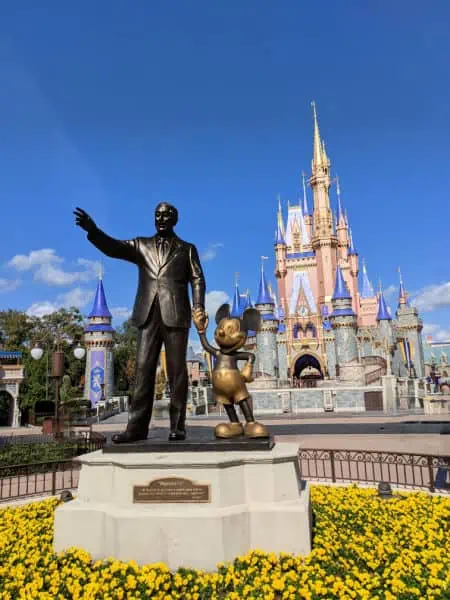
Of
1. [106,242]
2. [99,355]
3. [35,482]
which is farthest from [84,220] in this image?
[99,355]

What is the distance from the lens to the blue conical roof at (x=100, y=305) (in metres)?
37.3

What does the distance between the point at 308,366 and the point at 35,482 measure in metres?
46.2

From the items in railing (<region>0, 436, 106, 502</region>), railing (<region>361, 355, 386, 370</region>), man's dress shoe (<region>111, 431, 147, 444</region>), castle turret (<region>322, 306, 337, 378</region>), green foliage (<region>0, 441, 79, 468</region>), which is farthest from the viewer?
castle turret (<region>322, 306, 337, 378</region>)

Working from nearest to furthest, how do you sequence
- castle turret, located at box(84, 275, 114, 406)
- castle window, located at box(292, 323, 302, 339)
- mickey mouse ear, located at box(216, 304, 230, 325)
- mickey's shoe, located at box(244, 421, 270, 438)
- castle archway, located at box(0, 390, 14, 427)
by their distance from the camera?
1. mickey's shoe, located at box(244, 421, 270, 438)
2. mickey mouse ear, located at box(216, 304, 230, 325)
3. castle archway, located at box(0, 390, 14, 427)
4. castle turret, located at box(84, 275, 114, 406)
5. castle window, located at box(292, 323, 302, 339)

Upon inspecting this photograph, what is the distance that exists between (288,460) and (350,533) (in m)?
1.24

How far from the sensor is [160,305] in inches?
197

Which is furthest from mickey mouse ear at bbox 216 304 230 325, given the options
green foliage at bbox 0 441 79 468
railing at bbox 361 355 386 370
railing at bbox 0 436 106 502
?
railing at bbox 361 355 386 370

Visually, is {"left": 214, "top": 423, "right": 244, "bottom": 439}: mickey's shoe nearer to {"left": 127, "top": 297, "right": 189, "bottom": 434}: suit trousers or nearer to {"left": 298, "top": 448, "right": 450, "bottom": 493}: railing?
{"left": 127, "top": 297, "right": 189, "bottom": 434}: suit trousers

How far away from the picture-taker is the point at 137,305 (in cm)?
517

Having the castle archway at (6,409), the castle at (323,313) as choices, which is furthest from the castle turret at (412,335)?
the castle archway at (6,409)

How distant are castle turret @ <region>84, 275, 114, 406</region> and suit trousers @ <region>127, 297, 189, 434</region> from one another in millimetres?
31415

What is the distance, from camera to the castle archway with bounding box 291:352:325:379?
47.5 metres

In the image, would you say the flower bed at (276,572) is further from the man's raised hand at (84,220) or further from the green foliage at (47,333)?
the green foliage at (47,333)

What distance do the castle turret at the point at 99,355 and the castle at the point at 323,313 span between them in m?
12.3
